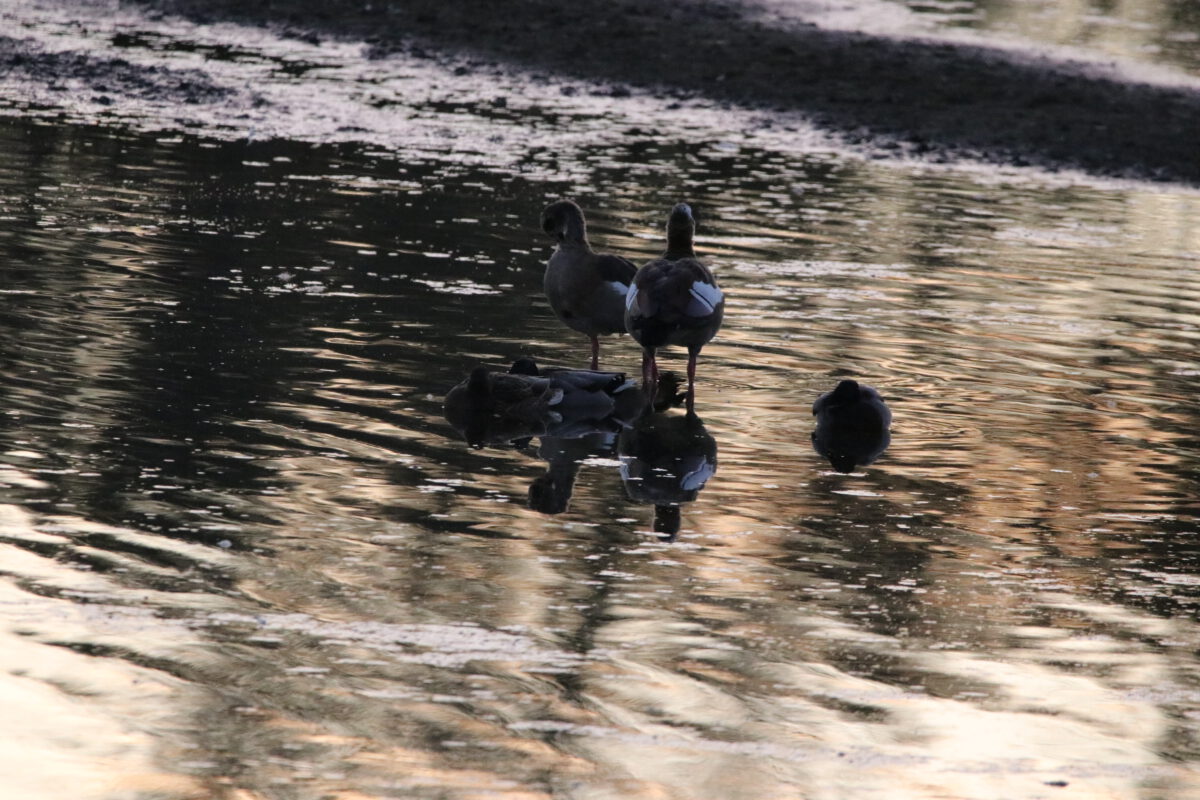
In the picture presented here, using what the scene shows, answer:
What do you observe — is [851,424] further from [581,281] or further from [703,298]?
[581,281]

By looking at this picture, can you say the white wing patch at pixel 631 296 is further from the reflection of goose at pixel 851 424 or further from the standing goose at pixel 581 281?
the reflection of goose at pixel 851 424

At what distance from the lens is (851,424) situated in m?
10.6

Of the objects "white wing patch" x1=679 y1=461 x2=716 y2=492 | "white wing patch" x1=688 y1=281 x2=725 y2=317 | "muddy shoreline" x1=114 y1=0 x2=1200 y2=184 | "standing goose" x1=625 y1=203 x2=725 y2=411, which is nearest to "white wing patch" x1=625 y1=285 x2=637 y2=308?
"standing goose" x1=625 y1=203 x2=725 y2=411

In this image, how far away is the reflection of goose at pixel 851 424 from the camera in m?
10.5

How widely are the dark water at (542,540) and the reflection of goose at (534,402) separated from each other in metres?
0.24

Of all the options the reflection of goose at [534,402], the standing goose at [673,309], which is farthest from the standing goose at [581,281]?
the reflection of goose at [534,402]

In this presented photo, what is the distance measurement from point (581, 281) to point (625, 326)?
1.43ft

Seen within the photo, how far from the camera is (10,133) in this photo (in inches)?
803

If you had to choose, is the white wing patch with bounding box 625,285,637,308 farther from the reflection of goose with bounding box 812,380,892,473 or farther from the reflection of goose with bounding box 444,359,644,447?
the reflection of goose with bounding box 812,380,892,473

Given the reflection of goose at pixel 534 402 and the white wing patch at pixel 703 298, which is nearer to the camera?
the reflection of goose at pixel 534 402

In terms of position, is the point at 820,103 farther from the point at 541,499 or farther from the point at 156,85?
the point at 541,499

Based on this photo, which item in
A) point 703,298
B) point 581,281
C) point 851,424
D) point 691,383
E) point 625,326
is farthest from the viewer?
point 581,281

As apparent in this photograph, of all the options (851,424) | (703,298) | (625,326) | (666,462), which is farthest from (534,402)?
(851,424)

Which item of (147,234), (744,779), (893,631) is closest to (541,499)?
(893,631)
